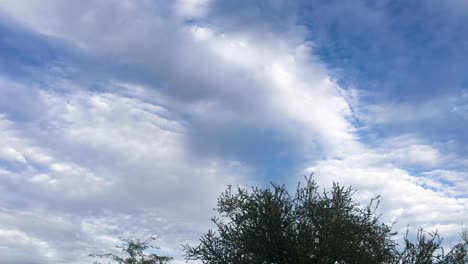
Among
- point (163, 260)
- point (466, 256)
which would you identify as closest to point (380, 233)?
point (466, 256)

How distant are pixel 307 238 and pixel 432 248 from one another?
7.31 meters

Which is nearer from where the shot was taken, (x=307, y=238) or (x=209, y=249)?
(x=307, y=238)

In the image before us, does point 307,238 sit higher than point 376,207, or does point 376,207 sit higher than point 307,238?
point 376,207

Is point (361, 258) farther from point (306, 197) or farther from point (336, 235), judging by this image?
point (306, 197)

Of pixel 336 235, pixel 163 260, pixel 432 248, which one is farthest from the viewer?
pixel 163 260

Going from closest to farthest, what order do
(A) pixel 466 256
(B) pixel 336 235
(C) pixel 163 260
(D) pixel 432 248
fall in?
(B) pixel 336 235, (D) pixel 432 248, (A) pixel 466 256, (C) pixel 163 260

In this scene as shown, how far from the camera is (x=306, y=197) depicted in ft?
94.3

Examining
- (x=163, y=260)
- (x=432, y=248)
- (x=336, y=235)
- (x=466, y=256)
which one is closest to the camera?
(x=336, y=235)

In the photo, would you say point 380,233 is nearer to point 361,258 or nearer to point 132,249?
point 361,258

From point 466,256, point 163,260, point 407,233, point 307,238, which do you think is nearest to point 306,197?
point 307,238

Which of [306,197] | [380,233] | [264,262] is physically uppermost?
[306,197]

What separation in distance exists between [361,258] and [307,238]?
297 cm

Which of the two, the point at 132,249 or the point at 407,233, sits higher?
the point at 132,249

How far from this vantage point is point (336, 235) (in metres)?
25.7
